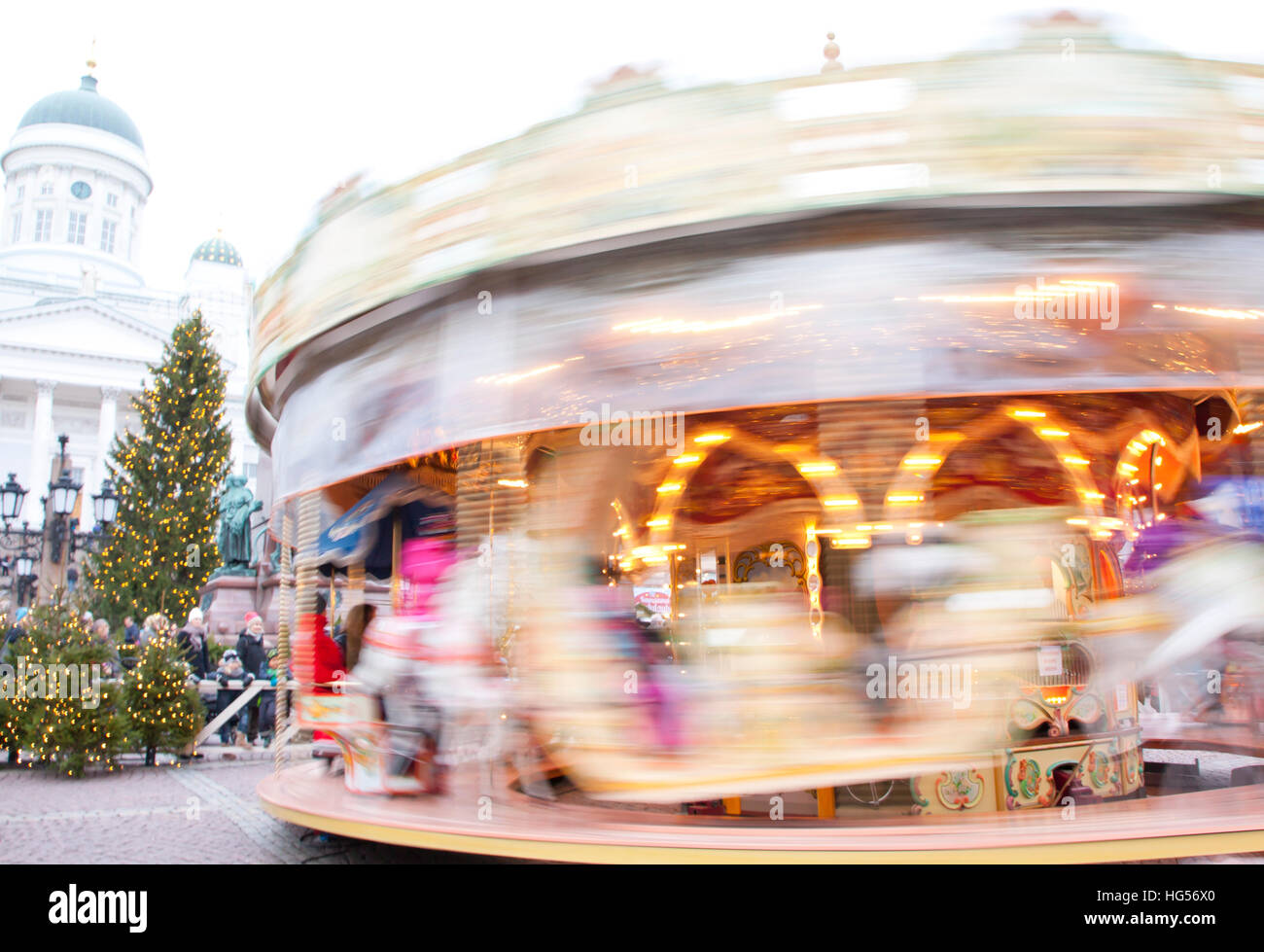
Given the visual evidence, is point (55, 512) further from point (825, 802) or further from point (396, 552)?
point (825, 802)

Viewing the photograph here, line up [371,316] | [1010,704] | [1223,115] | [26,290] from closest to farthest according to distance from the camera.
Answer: [1223,115], [1010,704], [371,316], [26,290]

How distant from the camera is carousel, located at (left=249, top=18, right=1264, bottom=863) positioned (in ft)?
10.7

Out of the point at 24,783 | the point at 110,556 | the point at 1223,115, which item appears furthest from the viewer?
the point at 110,556

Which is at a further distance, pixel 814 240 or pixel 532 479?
pixel 532 479

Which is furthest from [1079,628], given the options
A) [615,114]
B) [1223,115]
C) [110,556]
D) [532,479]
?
[110,556]

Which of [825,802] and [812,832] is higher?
[812,832]

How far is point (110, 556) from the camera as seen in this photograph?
917 inches

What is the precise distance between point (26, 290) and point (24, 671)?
5790 centimetres

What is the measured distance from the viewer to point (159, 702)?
28.3ft

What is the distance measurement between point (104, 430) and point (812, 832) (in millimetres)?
52721

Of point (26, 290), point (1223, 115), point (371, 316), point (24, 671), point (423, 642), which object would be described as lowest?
point (24, 671)
